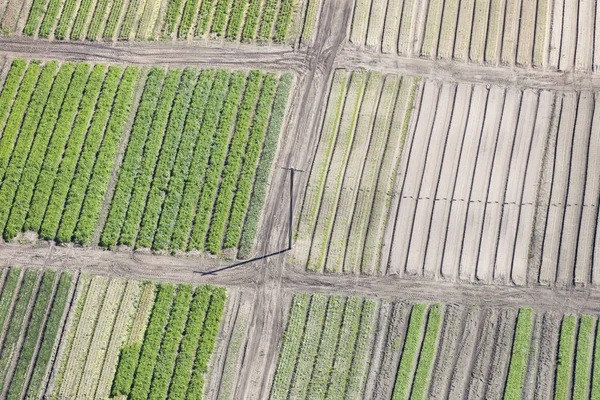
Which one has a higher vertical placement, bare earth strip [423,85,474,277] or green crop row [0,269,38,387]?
bare earth strip [423,85,474,277]

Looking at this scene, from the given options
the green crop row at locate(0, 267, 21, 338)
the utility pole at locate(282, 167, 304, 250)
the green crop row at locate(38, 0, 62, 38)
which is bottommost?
the green crop row at locate(0, 267, 21, 338)

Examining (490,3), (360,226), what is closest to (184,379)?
(360,226)

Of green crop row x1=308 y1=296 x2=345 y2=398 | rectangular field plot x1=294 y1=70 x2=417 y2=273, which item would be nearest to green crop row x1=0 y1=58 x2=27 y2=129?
rectangular field plot x1=294 y1=70 x2=417 y2=273

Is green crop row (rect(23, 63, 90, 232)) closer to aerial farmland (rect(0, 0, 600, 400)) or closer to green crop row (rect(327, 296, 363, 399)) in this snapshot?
aerial farmland (rect(0, 0, 600, 400))

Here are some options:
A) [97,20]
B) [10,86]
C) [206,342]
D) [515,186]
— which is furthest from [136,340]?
[515,186]

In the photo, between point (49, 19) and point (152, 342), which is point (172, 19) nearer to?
point (49, 19)

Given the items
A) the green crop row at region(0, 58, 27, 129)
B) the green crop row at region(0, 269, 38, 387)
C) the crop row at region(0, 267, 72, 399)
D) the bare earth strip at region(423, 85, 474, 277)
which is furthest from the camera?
the green crop row at region(0, 58, 27, 129)

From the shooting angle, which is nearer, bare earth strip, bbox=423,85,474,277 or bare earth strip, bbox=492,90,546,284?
bare earth strip, bbox=492,90,546,284
